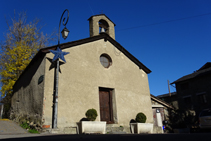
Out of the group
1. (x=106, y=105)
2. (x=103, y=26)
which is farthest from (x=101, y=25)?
(x=106, y=105)

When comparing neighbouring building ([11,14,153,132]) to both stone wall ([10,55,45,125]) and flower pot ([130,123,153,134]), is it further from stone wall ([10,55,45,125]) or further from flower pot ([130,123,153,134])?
flower pot ([130,123,153,134])

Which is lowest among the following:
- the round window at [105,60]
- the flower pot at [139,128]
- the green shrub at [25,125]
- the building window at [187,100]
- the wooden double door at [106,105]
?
the flower pot at [139,128]

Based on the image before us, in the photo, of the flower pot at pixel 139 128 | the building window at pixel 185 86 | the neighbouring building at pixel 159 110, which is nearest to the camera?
the flower pot at pixel 139 128

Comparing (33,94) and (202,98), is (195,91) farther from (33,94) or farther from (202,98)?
(33,94)

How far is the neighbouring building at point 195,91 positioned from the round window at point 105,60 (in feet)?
57.5

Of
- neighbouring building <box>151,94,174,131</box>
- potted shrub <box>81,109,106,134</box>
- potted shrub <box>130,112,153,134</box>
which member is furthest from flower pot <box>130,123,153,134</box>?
neighbouring building <box>151,94,174,131</box>

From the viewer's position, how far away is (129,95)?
12.3 meters

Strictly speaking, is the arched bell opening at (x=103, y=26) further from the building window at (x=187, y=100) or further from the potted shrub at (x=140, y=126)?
the building window at (x=187, y=100)

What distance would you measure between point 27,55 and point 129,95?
10.3 meters

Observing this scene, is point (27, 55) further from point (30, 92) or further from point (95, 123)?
point (95, 123)

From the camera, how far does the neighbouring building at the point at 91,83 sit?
9070 mm

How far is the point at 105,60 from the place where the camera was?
12219 millimetres

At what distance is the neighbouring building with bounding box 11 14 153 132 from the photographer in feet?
29.8

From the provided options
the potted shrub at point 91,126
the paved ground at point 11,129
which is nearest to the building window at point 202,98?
the potted shrub at point 91,126
